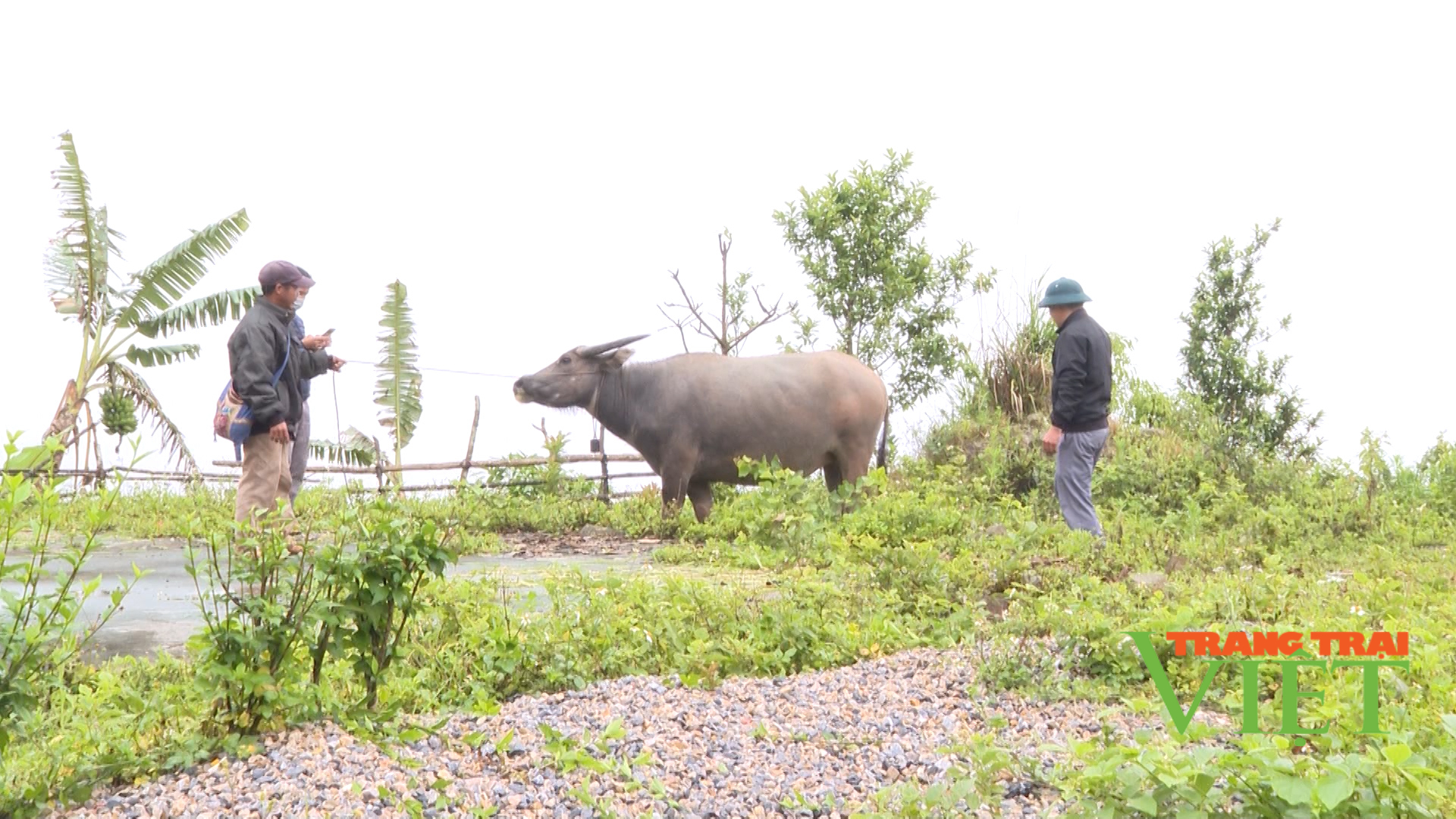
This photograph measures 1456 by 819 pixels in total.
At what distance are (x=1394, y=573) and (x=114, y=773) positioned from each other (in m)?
6.62

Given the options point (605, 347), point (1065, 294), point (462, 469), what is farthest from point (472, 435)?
point (1065, 294)

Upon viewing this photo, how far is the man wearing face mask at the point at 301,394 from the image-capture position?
7051 mm

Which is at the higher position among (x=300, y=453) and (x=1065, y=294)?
(x=1065, y=294)

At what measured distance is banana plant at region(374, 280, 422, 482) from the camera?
14.4 meters

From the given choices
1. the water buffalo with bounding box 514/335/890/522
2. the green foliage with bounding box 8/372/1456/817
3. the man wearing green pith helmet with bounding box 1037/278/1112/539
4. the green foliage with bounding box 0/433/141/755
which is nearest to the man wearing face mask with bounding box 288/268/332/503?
the green foliage with bounding box 8/372/1456/817

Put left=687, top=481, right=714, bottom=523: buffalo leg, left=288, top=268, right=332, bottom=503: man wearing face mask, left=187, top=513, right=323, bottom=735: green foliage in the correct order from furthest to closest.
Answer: left=687, top=481, right=714, bottom=523: buffalo leg → left=288, top=268, right=332, bottom=503: man wearing face mask → left=187, top=513, right=323, bottom=735: green foliage

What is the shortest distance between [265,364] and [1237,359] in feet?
38.5

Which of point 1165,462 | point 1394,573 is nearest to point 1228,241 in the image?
point 1165,462

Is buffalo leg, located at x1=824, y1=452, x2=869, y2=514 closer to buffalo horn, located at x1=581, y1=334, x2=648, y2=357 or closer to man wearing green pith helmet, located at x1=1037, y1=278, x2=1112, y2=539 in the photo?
buffalo horn, located at x1=581, y1=334, x2=648, y2=357

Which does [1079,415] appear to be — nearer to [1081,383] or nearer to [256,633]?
[1081,383]

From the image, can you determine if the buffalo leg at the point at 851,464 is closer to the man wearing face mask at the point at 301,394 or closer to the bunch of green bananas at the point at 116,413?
the man wearing face mask at the point at 301,394

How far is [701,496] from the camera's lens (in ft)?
34.9

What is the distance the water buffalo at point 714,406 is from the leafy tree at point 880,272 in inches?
142

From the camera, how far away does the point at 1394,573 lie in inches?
266
